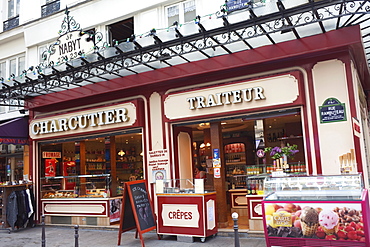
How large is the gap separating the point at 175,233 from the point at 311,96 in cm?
481

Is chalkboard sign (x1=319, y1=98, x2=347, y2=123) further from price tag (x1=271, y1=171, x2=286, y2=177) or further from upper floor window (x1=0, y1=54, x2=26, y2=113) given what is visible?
upper floor window (x1=0, y1=54, x2=26, y2=113)

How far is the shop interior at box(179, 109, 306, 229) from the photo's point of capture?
361 inches

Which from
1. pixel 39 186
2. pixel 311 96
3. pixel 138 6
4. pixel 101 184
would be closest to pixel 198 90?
pixel 311 96

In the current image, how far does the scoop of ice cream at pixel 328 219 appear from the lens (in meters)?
5.74

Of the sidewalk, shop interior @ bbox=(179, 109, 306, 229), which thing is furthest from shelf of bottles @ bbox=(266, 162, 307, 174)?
the sidewalk

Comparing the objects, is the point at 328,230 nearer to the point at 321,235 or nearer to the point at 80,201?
the point at 321,235

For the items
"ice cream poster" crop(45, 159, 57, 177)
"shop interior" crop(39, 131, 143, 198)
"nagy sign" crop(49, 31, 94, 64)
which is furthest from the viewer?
"ice cream poster" crop(45, 159, 57, 177)

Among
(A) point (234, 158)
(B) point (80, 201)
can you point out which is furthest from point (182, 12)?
(B) point (80, 201)

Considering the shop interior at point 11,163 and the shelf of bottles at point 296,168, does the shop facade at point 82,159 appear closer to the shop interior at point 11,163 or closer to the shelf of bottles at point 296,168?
the shop interior at point 11,163

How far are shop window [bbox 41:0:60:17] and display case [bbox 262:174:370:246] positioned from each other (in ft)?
36.4

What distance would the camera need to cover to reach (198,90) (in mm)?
9984

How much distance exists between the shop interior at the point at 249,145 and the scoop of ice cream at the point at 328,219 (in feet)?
10.2

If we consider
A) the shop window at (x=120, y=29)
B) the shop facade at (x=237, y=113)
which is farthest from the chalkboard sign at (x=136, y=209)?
the shop window at (x=120, y=29)

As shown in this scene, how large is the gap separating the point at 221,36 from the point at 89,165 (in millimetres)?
8343
